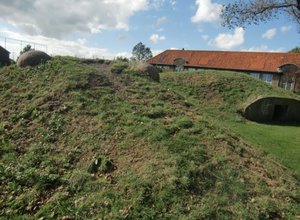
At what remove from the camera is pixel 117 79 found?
7.57m

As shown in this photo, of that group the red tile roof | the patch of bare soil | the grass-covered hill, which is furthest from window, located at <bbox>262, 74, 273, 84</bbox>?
the patch of bare soil

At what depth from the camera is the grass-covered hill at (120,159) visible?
308 centimetres

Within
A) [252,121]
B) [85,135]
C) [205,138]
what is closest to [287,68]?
[252,121]

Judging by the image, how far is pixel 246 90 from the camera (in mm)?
13117

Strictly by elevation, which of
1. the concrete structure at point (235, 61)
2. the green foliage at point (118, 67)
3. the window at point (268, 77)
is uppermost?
the concrete structure at point (235, 61)

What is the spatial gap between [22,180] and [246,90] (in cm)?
1316

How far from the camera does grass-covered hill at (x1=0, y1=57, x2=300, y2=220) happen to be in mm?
3078

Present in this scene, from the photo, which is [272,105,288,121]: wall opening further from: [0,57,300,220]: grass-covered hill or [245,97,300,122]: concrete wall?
[0,57,300,220]: grass-covered hill

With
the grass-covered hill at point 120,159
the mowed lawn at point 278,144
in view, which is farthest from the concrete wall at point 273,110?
the grass-covered hill at point 120,159

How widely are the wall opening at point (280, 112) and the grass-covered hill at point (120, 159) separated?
6460 millimetres

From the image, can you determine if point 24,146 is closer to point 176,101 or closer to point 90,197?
point 90,197

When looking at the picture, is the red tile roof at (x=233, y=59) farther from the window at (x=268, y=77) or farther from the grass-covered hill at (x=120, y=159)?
the grass-covered hill at (x=120, y=159)

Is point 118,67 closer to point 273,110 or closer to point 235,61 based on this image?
point 273,110

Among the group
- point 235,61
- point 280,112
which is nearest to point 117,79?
point 280,112
